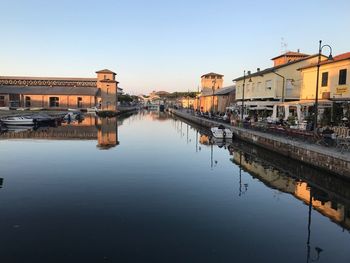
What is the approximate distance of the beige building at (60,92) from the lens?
99.8 meters

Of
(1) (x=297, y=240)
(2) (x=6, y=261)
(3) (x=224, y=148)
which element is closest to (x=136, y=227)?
(2) (x=6, y=261)

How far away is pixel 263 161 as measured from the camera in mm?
26297

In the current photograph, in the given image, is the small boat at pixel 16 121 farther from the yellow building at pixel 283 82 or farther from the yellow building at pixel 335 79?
the yellow building at pixel 335 79

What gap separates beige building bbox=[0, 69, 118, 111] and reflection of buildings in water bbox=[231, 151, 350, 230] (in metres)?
81.4

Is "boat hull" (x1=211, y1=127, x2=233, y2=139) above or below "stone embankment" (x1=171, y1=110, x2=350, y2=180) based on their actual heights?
below

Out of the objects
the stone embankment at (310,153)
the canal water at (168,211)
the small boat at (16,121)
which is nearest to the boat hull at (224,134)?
the stone embankment at (310,153)

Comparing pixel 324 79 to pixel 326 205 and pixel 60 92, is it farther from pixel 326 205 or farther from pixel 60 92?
pixel 60 92

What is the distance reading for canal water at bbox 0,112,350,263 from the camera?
1000cm

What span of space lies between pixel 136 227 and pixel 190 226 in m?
1.84

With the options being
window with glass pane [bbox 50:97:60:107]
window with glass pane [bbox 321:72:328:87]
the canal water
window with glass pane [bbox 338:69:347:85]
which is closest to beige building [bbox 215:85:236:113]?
window with glass pane [bbox 321:72:328:87]

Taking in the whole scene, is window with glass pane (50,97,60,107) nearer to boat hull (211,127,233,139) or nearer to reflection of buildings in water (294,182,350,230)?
boat hull (211,127,233,139)

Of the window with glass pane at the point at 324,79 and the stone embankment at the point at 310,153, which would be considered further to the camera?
the window with glass pane at the point at 324,79

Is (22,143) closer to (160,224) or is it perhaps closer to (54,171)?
(54,171)

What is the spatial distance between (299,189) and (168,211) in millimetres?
7747
